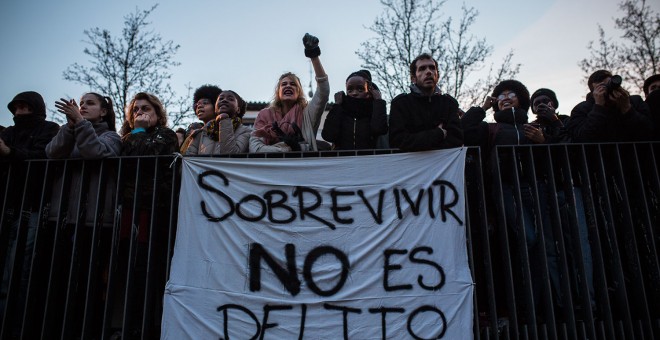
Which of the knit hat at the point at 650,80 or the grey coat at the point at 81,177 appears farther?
the knit hat at the point at 650,80

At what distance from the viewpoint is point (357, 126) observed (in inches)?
173

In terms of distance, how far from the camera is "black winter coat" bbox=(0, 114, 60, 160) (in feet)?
13.3

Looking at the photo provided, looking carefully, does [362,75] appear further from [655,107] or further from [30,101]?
[30,101]

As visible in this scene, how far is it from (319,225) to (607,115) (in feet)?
8.80

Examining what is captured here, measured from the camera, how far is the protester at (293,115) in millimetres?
3961

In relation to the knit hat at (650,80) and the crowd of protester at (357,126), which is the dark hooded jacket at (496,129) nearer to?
the crowd of protester at (357,126)

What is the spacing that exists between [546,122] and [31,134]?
16.9ft

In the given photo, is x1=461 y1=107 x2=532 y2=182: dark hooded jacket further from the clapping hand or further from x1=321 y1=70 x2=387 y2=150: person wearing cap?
the clapping hand

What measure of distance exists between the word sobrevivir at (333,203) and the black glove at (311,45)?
1.33 meters

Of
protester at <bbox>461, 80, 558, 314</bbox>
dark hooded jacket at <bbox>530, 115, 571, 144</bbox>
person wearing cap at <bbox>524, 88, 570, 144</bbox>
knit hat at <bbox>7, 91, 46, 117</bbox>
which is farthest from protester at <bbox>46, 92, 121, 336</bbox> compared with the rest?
dark hooded jacket at <bbox>530, 115, 571, 144</bbox>

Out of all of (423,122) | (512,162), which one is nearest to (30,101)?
(423,122)

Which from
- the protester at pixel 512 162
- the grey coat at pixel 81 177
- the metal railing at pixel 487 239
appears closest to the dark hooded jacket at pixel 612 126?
the metal railing at pixel 487 239

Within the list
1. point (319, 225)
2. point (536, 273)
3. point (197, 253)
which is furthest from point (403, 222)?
point (197, 253)

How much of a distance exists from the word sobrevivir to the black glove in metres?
1.33
